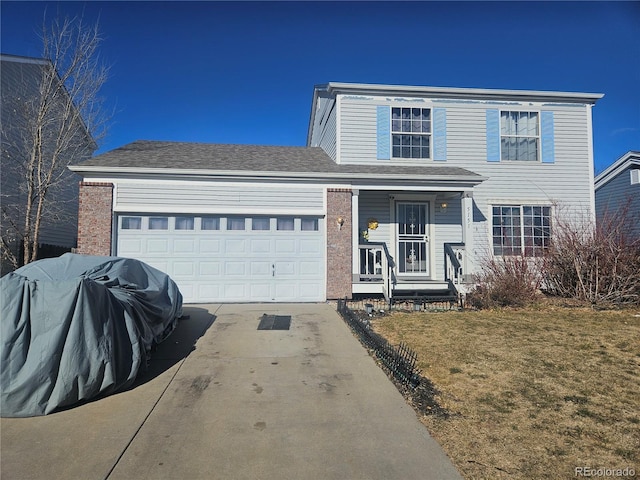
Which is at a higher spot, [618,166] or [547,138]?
[618,166]

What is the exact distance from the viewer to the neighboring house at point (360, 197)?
9570mm

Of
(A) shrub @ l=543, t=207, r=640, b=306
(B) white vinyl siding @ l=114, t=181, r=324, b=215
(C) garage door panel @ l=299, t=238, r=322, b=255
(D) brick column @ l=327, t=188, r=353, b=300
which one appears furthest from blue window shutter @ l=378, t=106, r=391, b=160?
(A) shrub @ l=543, t=207, r=640, b=306

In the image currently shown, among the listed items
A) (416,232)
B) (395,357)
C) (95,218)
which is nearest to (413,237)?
(416,232)

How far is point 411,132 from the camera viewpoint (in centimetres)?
1166

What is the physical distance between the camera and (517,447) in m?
3.13

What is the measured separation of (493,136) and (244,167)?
750 cm

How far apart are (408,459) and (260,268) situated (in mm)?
7186

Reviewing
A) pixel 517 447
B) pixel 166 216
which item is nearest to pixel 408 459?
pixel 517 447

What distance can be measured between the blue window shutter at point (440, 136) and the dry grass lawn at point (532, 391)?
574 cm

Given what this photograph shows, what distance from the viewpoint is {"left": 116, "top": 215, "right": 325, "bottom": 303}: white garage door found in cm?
953

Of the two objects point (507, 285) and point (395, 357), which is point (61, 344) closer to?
point (395, 357)

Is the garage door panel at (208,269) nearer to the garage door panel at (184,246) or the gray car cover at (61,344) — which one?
the garage door panel at (184,246)

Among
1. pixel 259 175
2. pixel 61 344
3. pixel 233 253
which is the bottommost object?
pixel 61 344
